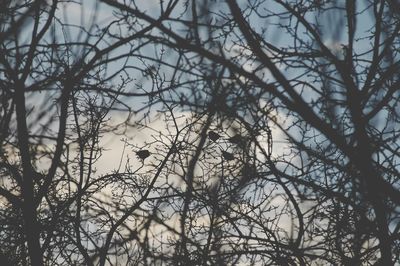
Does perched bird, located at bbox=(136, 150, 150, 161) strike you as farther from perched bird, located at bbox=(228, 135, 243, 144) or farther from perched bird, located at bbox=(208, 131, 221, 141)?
perched bird, located at bbox=(228, 135, 243, 144)

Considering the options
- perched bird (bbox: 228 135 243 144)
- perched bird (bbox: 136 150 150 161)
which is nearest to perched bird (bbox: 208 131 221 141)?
perched bird (bbox: 228 135 243 144)

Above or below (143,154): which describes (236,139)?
below

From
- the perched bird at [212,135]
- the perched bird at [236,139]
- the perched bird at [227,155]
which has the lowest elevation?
the perched bird at [227,155]

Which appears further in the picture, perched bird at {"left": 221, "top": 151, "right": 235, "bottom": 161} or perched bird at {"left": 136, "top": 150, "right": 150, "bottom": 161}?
perched bird at {"left": 136, "top": 150, "right": 150, "bottom": 161}

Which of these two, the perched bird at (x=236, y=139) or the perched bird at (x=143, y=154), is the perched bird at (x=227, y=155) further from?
the perched bird at (x=143, y=154)

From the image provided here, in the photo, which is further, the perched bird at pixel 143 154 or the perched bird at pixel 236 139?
the perched bird at pixel 143 154

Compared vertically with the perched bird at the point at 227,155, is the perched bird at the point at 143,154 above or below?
above

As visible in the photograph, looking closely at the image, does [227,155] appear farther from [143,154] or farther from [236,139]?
[143,154]

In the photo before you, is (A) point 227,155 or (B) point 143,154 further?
(B) point 143,154

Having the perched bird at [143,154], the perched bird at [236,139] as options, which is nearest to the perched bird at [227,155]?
the perched bird at [236,139]

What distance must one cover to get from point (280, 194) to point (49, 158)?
81.3 inches

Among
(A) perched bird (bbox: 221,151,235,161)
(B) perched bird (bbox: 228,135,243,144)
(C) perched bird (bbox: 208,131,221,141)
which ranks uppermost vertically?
(C) perched bird (bbox: 208,131,221,141)

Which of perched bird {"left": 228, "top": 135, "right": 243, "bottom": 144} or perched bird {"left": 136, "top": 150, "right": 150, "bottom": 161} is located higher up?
perched bird {"left": 136, "top": 150, "right": 150, "bottom": 161}

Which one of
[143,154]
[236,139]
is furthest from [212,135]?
[143,154]
